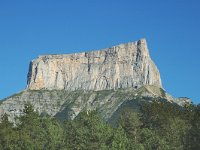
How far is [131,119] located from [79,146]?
1180 inches

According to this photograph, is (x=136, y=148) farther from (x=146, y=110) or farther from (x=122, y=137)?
(x=146, y=110)

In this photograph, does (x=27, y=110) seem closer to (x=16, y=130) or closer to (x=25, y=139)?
(x=16, y=130)

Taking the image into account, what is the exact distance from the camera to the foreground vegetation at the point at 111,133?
4149 inches

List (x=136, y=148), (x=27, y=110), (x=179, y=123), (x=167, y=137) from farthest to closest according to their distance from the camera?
1. (x=27, y=110)
2. (x=179, y=123)
3. (x=167, y=137)
4. (x=136, y=148)

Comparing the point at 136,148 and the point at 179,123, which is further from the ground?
the point at 179,123

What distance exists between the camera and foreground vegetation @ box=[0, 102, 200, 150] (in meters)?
105

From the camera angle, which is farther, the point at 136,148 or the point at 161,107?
the point at 161,107

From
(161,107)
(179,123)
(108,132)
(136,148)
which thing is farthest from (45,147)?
(161,107)

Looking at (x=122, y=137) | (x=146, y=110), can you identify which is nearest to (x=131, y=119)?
(x=146, y=110)

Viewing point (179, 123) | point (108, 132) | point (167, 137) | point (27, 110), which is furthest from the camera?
point (27, 110)

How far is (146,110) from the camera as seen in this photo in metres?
144

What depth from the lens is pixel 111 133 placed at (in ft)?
352

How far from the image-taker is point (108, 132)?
348ft

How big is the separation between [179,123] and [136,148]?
2898 centimetres
